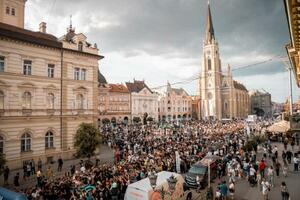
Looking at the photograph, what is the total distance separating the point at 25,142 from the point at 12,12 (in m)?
19.7

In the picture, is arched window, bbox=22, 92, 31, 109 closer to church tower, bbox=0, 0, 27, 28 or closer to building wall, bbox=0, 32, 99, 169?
building wall, bbox=0, 32, 99, 169

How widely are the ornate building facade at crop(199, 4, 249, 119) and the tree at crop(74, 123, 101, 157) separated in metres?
93.0

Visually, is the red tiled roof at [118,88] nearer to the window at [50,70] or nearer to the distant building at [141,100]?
the distant building at [141,100]

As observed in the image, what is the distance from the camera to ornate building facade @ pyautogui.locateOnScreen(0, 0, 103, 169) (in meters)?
24.2

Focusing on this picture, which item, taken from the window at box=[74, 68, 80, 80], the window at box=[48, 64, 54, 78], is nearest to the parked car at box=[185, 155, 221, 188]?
the window at box=[74, 68, 80, 80]

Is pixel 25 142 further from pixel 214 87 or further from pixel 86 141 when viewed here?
pixel 214 87

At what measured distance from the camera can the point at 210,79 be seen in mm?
120500

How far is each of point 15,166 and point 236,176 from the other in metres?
20.7

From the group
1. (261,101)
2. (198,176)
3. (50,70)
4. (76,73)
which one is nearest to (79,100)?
(76,73)

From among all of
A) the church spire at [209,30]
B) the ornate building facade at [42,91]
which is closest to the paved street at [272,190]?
the ornate building facade at [42,91]

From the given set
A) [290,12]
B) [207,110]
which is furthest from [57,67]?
[207,110]

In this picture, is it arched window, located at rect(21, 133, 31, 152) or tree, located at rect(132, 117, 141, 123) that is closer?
arched window, located at rect(21, 133, 31, 152)

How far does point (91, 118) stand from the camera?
32.1 meters

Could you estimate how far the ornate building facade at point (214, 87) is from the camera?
116875 mm
